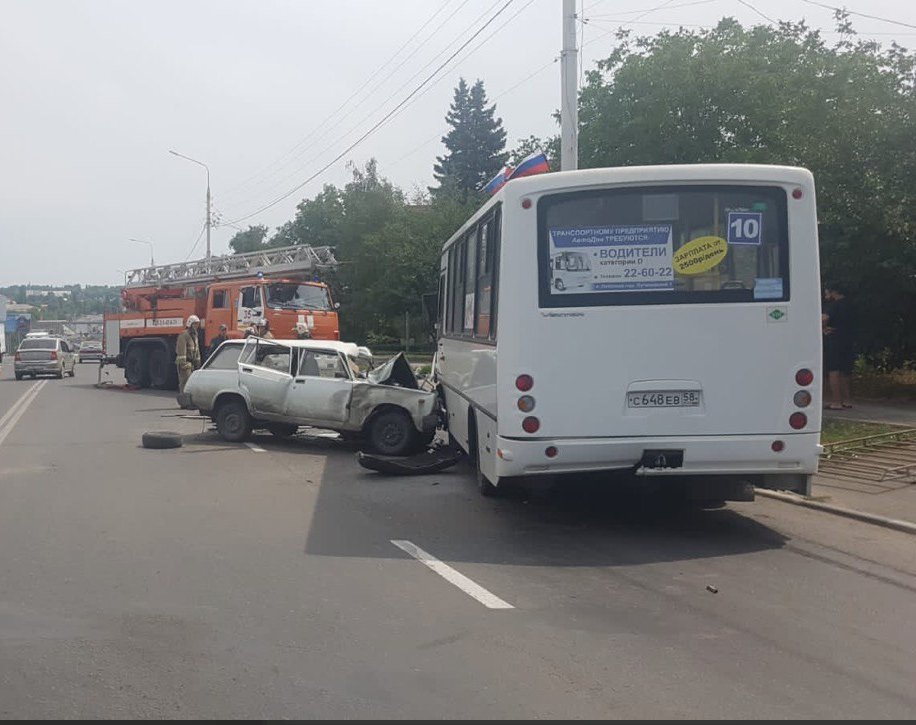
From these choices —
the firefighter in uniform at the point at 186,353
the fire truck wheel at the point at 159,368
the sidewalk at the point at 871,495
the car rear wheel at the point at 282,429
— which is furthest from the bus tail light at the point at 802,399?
the fire truck wheel at the point at 159,368

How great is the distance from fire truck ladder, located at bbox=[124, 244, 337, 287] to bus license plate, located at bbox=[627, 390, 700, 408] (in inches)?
738

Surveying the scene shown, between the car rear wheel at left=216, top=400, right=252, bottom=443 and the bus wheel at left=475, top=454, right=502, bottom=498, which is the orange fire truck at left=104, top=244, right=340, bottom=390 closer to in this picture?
the car rear wheel at left=216, top=400, right=252, bottom=443

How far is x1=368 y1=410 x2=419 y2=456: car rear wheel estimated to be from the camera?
44.9 feet

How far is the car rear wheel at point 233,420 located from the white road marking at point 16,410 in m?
3.55

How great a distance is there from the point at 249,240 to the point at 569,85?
336 feet

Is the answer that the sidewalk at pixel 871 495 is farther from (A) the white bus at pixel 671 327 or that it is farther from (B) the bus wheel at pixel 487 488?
(B) the bus wheel at pixel 487 488

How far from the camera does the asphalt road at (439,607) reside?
15.4ft

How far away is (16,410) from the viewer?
22.2 meters

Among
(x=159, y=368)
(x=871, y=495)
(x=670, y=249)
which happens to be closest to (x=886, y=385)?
(x=871, y=495)

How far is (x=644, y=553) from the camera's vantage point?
7.85 meters

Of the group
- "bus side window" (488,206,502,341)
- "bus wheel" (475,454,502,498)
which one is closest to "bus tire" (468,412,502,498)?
"bus wheel" (475,454,502,498)

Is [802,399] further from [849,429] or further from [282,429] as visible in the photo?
[282,429]

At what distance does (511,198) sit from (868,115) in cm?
1235

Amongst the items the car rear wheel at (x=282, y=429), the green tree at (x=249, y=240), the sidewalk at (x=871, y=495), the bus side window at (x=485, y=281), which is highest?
the green tree at (x=249, y=240)
